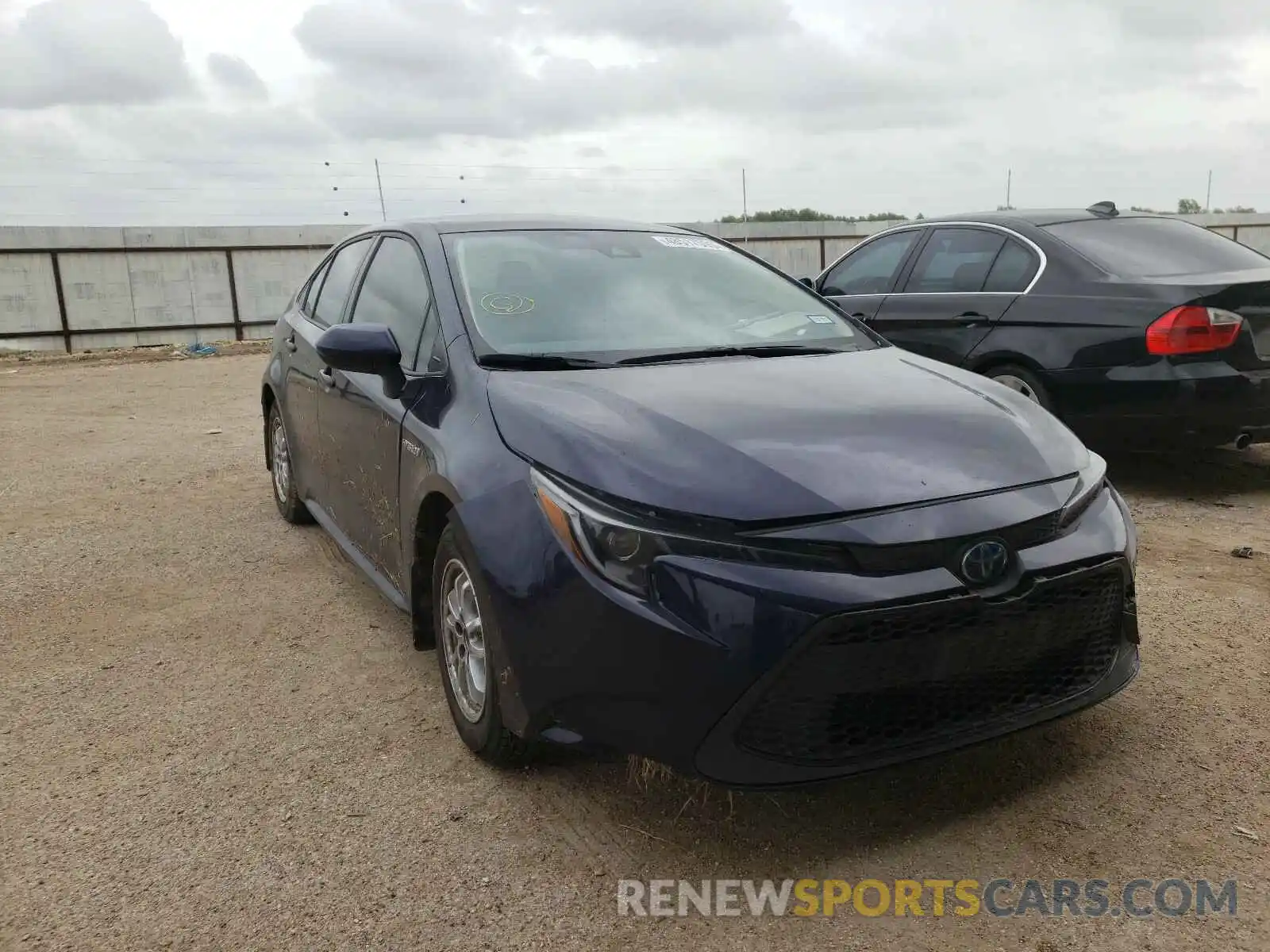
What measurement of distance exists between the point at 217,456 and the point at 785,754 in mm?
6372

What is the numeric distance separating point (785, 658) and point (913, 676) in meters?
0.31

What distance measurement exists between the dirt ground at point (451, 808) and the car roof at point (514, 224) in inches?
60.0

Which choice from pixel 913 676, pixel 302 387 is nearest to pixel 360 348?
pixel 302 387

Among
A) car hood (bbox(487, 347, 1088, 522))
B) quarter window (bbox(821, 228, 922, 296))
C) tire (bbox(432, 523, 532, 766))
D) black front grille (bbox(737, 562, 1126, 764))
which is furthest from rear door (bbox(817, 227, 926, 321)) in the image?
black front grille (bbox(737, 562, 1126, 764))

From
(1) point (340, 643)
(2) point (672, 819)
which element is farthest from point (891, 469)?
(1) point (340, 643)

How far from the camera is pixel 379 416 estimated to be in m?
3.50

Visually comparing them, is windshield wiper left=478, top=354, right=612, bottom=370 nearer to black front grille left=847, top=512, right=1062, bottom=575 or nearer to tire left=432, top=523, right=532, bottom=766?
tire left=432, top=523, right=532, bottom=766

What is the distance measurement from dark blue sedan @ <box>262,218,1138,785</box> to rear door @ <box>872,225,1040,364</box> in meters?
2.72

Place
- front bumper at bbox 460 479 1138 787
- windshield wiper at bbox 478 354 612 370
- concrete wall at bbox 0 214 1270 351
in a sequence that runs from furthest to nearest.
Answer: concrete wall at bbox 0 214 1270 351
windshield wiper at bbox 478 354 612 370
front bumper at bbox 460 479 1138 787

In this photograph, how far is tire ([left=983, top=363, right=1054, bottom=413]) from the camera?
18.2 feet

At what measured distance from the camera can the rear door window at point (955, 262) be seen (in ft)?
19.8

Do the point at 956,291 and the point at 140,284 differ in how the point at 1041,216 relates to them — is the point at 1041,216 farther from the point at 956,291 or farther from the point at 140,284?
the point at 140,284

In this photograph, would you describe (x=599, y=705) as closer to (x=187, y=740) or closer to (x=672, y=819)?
(x=672, y=819)

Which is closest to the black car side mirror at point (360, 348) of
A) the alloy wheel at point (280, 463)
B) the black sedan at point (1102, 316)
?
the alloy wheel at point (280, 463)
